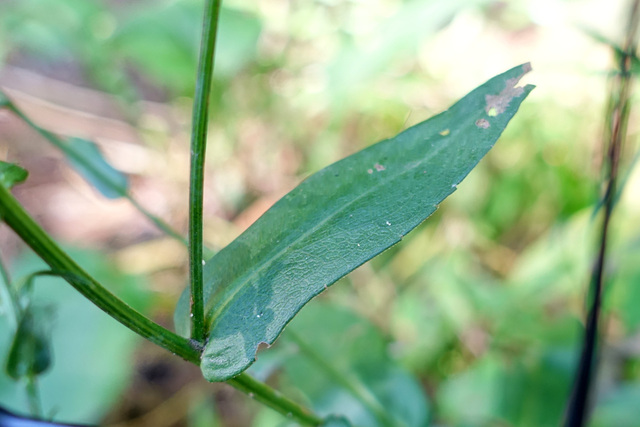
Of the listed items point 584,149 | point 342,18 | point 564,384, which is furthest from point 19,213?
point 342,18

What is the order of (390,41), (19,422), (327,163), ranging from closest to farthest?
(19,422), (390,41), (327,163)

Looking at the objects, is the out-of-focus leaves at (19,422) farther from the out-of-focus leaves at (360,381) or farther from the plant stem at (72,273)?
the out-of-focus leaves at (360,381)

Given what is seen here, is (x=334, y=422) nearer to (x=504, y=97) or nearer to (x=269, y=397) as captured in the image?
(x=269, y=397)

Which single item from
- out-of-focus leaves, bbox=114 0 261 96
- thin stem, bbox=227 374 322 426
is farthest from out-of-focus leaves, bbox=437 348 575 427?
out-of-focus leaves, bbox=114 0 261 96

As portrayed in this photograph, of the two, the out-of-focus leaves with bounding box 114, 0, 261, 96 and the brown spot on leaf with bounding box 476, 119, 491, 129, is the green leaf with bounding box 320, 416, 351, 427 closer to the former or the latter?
the brown spot on leaf with bounding box 476, 119, 491, 129

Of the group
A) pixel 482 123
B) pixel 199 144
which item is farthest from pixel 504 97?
pixel 199 144

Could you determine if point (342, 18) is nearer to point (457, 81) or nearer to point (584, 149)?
point (457, 81)

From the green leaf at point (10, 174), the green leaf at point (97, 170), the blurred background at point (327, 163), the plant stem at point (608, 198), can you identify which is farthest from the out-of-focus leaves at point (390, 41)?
the green leaf at point (10, 174)
